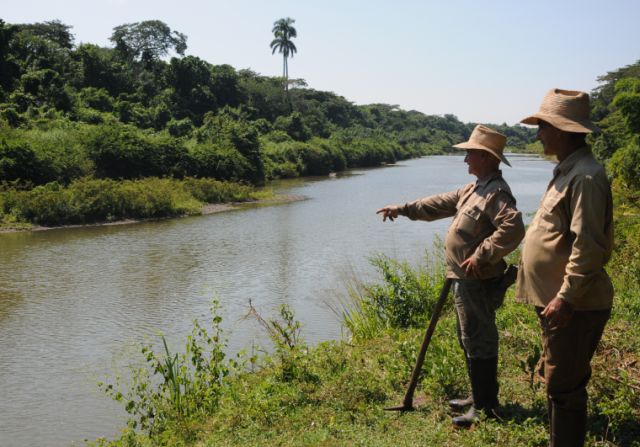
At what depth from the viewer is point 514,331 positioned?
5.93 meters

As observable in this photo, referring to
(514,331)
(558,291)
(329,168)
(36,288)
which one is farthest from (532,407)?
(329,168)

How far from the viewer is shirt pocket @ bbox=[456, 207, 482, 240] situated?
13.6ft

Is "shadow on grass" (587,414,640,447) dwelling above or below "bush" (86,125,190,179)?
below

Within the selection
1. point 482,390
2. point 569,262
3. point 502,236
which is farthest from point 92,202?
point 569,262

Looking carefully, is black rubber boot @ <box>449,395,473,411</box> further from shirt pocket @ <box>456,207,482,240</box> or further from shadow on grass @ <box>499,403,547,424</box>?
shirt pocket @ <box>456,207,482,240</box>

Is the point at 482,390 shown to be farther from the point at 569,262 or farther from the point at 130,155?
the point at 130,155

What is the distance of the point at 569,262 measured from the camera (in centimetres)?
322

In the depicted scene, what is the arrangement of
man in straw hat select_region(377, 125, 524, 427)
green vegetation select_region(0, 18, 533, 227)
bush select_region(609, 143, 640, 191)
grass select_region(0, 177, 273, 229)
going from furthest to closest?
green vegetation select_region(0, 18, 533, 227) < grass select_region(0, 177, 273, 229) < bush select_region(609, 143, 640, 191) < man in straw hat select_region(377, 125, 524, 427)

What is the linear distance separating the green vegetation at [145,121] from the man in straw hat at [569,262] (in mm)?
22232

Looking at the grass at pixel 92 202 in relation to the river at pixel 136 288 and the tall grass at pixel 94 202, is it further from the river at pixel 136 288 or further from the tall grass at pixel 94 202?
the river at pixel 136 288

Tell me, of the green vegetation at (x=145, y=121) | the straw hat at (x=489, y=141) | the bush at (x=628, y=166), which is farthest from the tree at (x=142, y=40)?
the straw hat at (x=489, y=141)

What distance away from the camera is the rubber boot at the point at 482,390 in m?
4.17


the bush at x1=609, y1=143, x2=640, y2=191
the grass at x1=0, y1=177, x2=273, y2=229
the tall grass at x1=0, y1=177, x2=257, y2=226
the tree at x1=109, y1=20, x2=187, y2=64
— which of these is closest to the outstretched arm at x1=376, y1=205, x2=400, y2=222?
the bush at x1=609, y1=143, x2=640, y2=191

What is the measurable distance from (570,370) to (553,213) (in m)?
0.80
